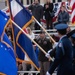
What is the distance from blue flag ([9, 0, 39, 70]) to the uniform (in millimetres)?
3280

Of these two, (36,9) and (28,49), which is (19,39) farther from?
(36,9)

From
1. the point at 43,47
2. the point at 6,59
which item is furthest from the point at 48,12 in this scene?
the point at 6,59

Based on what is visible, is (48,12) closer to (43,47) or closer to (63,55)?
(43,47)

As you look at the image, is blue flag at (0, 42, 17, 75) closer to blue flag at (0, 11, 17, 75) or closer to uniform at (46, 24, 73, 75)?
blue flag at (0, 11, 17, 75)

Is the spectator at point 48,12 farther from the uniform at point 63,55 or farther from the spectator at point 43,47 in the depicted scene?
the uniform at point 63,55

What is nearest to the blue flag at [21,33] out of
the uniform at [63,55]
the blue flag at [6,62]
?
the blue flag at [6,62]

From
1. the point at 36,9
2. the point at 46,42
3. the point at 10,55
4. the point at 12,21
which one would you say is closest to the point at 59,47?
the point at 10,55

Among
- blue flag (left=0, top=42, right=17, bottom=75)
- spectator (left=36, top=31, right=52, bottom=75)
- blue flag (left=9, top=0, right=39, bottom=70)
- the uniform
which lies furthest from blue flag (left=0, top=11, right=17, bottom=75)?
spectator (left=36, top=31, right=52, bottom=75)

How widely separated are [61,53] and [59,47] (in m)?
0.12

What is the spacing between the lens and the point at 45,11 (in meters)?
17.8

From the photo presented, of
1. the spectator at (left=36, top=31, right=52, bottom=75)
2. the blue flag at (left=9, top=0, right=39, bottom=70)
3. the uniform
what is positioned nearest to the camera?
the uniform

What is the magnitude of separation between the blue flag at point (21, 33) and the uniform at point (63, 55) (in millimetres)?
A: 3280

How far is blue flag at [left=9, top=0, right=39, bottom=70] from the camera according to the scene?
11.5 m

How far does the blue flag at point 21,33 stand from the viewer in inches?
454
